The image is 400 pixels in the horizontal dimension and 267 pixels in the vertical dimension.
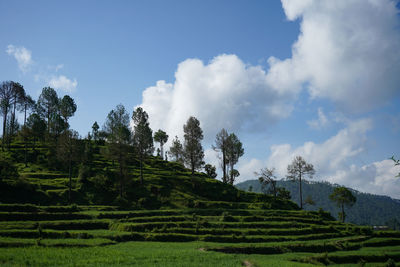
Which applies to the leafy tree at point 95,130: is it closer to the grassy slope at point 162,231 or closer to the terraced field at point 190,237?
the grassy slope at point 162,231

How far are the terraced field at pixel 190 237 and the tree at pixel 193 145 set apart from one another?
940 inches

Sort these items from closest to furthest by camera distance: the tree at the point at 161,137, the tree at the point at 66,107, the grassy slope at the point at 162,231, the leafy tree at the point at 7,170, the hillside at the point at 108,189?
1. the grassy slope at the point at 162,231
2. the leafy tree at the point at 7,170
3. the hillside at the point at 108,189
4. the tree at the point at 66,107
5. the tree at the point at 161,137

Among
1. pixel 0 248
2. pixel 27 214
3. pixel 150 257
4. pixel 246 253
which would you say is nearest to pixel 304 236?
pixel 246 253

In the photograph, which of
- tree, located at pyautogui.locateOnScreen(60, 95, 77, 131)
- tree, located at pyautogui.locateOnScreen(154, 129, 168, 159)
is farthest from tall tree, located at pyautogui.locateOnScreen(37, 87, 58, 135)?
tree, located at pyautogui.locateOnScreen(154, 129, 168, 159)

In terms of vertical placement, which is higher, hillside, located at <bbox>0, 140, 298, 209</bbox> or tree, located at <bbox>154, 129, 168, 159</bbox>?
tree, located at <bbox>154, 129, 168, 159</bbox>

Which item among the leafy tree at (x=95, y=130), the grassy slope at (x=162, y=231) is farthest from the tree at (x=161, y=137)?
the grassy slope at (x=162, y=231)

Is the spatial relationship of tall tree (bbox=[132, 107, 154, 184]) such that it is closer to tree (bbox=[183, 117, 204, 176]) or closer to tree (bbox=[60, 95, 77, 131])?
tree (bbox=[183, 117, 204, 176])

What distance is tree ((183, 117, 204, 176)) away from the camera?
73994 mm

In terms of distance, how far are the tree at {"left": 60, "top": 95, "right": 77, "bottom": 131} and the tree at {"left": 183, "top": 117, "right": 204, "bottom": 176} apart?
4700 centimetres

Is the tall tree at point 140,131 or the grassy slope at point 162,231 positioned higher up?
the tall tree at point 140,131

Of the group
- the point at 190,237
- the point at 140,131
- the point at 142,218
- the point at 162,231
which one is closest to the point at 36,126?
the point at 140,131

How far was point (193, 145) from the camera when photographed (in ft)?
243

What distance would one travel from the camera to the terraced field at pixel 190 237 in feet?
83.3

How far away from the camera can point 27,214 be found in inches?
1550
